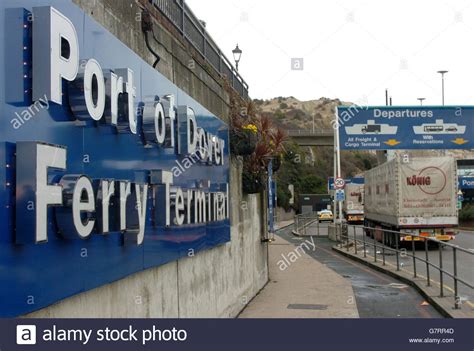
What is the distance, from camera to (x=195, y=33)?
9.12 m

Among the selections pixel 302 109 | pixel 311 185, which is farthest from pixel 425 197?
pixel 302 109

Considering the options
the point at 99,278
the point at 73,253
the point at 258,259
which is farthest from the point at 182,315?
the point at 258,259

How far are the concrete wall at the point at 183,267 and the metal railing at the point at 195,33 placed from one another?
0.24 meters

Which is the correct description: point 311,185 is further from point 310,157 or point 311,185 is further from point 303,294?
point 303,294

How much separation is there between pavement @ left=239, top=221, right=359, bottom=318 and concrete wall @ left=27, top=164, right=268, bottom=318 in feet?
1.10

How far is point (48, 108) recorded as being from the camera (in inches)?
141

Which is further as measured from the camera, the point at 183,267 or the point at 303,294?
the point at 303,294

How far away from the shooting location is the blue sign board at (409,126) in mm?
26469

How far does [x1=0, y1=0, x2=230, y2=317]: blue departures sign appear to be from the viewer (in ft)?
10.7

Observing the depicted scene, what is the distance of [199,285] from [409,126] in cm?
2101

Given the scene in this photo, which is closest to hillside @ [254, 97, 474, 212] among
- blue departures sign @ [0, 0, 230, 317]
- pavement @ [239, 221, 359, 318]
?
pavement @ [239, 221, 359, 318]

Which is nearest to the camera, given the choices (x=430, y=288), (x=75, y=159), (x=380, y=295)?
(x=75, y=159)

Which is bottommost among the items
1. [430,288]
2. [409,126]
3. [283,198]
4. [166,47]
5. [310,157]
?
[430,288]

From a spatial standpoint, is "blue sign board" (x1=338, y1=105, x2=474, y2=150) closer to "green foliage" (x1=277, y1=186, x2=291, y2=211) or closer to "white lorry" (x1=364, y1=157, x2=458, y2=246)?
"white lorry" (x1=364, y1=157, x2=458, y2=246)
